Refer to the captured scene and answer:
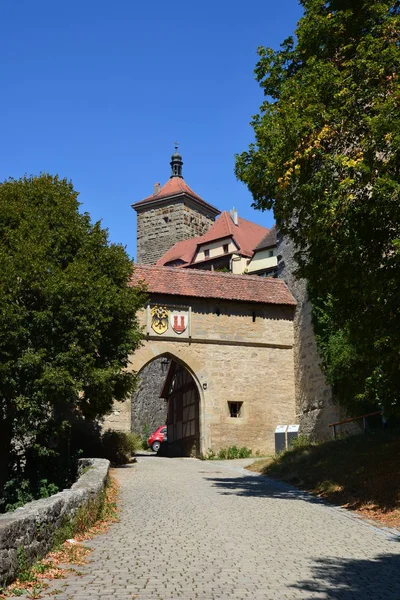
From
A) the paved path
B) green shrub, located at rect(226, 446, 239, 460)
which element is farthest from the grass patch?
green shrub, located at rect(226, 446, 239, 460)

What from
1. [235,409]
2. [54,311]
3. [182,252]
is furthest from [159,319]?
[182,252]

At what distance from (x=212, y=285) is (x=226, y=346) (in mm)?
2428

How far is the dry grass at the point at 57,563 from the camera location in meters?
5.87

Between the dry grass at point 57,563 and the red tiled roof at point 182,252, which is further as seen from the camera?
the red tiled roof at point 182,252

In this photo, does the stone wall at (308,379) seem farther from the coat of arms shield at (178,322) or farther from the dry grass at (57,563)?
the dry grass at (57,563)

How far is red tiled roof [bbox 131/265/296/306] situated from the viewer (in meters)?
25.4

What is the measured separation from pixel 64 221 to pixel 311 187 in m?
8.52

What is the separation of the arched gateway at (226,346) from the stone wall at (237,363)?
0.12 ft

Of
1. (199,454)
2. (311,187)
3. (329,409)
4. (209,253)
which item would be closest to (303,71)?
(311,187)

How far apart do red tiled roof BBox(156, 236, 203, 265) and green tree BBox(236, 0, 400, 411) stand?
4095 cm

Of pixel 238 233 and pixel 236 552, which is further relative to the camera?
pixel 238 233

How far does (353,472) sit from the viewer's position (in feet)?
45.0

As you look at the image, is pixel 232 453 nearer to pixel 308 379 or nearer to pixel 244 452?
pixel 244 452

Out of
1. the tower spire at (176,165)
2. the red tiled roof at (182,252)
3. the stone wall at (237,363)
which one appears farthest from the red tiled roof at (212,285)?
the tower spire at (176,165)
